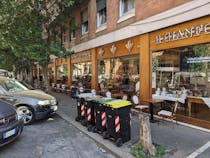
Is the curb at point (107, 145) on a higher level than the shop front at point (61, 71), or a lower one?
lower

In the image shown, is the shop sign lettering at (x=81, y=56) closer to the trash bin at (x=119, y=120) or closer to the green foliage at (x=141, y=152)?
the trash bin at (x=119, y=120)

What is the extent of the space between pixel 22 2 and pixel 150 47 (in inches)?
266

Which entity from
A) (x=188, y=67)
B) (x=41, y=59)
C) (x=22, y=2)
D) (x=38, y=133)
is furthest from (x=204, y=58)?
(x=22, y=2)

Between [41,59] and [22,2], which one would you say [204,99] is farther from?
[22,2]

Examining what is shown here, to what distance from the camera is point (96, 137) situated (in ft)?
19.3

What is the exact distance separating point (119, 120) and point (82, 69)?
9.49 m

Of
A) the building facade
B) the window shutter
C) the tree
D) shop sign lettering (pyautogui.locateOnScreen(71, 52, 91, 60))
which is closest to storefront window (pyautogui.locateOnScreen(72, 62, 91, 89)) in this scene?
shop sign lettering (pyautogui.locateOnScreen(71, 52, 91, 60))

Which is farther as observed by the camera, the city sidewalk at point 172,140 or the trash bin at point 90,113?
the trash bin at point 90,113

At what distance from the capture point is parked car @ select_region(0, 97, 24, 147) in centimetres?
482

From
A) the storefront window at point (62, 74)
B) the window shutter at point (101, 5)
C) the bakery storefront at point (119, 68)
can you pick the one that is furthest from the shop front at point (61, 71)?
the window shutter at point (101, 5)

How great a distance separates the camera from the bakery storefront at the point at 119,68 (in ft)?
30.5

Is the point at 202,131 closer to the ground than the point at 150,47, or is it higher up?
closer to the ground

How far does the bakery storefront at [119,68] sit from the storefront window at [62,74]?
570 cm

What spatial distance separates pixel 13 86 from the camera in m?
8.67
